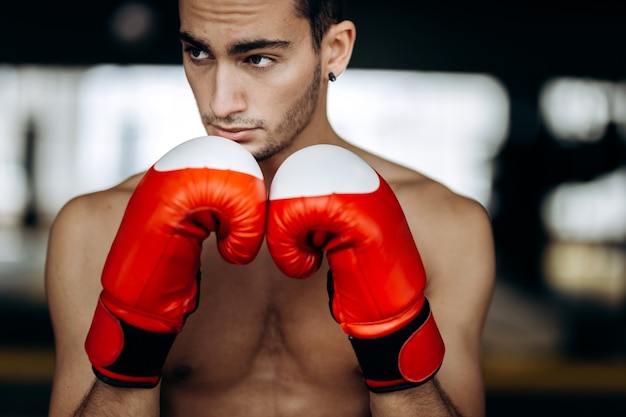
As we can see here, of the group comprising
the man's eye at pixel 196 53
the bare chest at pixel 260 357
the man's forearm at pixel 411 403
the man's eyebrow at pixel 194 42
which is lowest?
the bare chest at pixel 260 357

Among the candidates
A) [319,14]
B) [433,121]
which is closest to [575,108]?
[433,121]

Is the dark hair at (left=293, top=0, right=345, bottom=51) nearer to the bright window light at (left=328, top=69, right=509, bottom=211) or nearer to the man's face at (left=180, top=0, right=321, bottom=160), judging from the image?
the man's face at (left=180, top=0, right=321, bottom=160)

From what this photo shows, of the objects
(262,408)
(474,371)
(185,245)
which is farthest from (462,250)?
(185,245)

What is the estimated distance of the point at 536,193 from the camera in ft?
18.1

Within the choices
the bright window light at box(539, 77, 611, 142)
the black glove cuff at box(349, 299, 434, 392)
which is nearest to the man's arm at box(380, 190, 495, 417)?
the black glove cuff at box(349, 299, 434, 392)

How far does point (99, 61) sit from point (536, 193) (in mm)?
3457

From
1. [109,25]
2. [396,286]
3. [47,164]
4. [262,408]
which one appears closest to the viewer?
[396,286]

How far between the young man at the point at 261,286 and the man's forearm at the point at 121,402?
0.11 m

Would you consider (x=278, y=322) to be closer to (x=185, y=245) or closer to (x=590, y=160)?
(x=185, y=245)

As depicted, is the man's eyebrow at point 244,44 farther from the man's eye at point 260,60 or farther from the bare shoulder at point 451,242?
the bare shoulder at point 451,242

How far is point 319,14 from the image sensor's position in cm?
144

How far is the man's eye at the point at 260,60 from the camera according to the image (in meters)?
1.33

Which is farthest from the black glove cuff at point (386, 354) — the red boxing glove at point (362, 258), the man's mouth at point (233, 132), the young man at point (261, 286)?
the man's mouth at point (233, 132)

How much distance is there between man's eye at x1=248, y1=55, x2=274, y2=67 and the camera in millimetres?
1335
